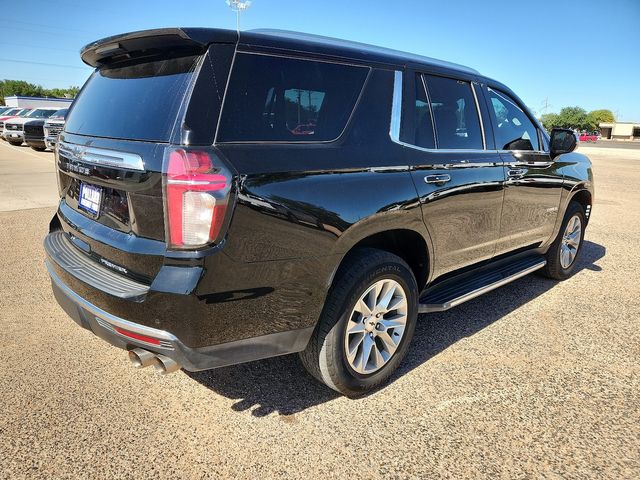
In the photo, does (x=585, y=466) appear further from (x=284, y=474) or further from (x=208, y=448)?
(x=208, y=448)

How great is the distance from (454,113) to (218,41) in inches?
75.4

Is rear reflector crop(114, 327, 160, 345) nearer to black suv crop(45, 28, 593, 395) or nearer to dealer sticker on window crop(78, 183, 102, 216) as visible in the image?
black suv crop(45, 28, 593, 395)

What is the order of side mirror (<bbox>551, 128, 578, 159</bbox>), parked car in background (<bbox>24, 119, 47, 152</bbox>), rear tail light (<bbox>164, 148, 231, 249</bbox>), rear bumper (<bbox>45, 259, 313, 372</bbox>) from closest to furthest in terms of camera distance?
rear tail light (<bbox>164, 148, 231, 249</bbox>)
rear bumper (<bbox>45, 259, 313, 372</bbox>)
side mirror (<bbox>551, 128, 578, 159</bbox>)
parked car in background (<bbox>24, 119, 47, 152</bbox>)

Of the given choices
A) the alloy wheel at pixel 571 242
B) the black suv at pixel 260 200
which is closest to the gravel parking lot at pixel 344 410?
the black suv at pixel 260 200

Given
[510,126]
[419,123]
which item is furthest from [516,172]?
[419,123]

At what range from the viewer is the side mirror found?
14.2 feet

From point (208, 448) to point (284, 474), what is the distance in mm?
416

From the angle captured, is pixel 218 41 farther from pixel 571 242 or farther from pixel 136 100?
pixel 571 242

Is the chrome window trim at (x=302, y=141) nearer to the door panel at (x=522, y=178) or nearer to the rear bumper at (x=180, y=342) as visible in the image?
the rear bumper at (x=180, y=342)

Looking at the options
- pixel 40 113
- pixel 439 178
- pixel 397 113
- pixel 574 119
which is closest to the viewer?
pixel 397 113

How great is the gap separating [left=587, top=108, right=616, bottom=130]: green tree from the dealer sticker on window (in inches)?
5334

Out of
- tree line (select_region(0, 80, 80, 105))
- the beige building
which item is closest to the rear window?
tree line (select_region(0, 80, 80, 105))

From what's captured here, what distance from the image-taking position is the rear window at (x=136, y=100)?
213 centimetres

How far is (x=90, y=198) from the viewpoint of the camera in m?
2.50
